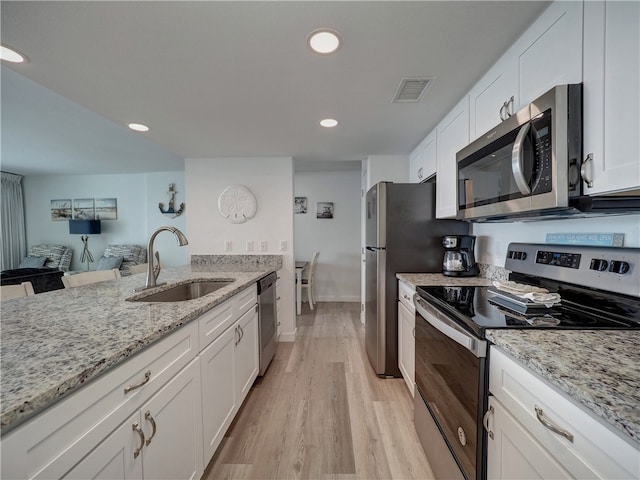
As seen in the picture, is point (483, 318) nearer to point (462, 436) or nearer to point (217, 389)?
point (462, 436)

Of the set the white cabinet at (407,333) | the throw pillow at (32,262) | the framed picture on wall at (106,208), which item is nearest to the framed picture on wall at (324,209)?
the white cabinet at (407,333)

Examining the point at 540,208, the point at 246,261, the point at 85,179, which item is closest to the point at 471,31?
the point at 540,208

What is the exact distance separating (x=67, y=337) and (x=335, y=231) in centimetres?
411

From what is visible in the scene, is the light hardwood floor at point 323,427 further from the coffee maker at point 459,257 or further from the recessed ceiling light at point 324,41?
the recessed ceiling light at point 324,41

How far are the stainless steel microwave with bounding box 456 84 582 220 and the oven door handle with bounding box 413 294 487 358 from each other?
548 millimetres

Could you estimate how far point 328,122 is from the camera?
2.10 metres

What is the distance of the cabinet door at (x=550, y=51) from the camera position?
2.93 ft

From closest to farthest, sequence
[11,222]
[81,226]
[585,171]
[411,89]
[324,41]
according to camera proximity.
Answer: [585,171], [324,41], [411,89], [81,226], [11,222]

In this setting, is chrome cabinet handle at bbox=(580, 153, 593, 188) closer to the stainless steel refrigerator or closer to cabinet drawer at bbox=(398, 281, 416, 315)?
cabinet drawer at bbox=(398, 281, 416, 315)

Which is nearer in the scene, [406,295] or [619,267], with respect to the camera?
[619,267]

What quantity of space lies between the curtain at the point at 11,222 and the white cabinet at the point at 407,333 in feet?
24.8

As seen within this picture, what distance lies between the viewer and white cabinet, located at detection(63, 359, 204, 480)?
2.30 ft

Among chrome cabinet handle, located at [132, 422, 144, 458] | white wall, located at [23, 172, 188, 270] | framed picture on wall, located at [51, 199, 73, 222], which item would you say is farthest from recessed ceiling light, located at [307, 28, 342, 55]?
framed picture on wall, located at [51, 199, 73, 222]

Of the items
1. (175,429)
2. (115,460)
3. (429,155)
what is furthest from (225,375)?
(429,155)
